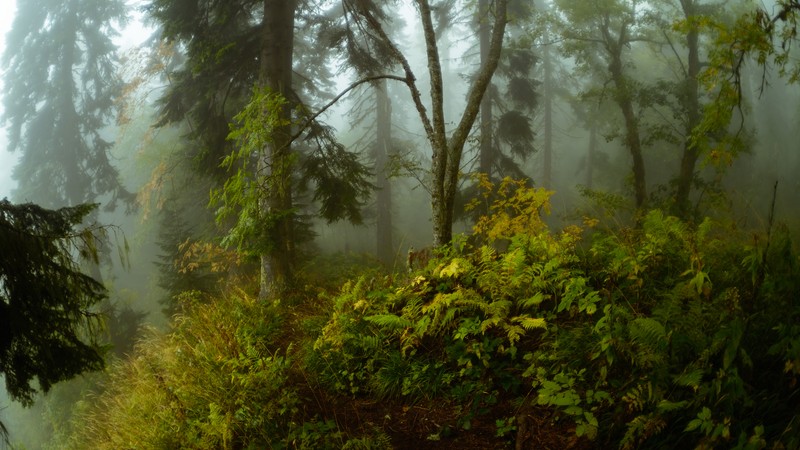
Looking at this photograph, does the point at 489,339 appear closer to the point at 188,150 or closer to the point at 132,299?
the point at 188,150

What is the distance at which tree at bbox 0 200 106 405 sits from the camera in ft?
13.0

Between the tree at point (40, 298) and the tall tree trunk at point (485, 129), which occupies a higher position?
the tall tree trunk at point (485, 129)

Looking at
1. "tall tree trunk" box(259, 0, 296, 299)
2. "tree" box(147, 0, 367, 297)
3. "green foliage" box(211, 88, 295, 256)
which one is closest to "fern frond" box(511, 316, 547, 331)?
"green foliage" box(211, 88, 295, 256)

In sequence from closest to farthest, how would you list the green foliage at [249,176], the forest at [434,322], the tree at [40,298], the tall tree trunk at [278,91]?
1. the forest at [434,322]
2. the tree at [40,298]
3. the green foliage at [249,176]
4. the tall tree trunk at [278,91]

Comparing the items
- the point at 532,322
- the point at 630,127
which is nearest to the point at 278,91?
the point at 532,322

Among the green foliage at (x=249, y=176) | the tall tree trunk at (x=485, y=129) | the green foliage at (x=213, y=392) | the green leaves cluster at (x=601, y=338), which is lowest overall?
the green foliage at (x=213, y=392)

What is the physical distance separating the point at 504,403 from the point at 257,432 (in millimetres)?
2367

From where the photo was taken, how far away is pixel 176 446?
4.71 meters

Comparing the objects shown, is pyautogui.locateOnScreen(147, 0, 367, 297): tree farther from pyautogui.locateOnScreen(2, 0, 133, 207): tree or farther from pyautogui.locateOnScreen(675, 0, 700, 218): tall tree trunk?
pyautogui.locateOnScreen(2, 0, 133, 207): tree

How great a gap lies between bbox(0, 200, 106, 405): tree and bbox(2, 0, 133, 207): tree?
57.7ft

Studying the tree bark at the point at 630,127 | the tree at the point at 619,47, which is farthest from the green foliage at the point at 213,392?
the tree at the point at 619,47

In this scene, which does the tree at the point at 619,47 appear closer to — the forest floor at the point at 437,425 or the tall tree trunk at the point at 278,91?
the tall tree trunk at the point at 278,91

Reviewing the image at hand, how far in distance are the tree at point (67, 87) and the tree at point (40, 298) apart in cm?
1760

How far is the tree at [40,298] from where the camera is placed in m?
3.97
